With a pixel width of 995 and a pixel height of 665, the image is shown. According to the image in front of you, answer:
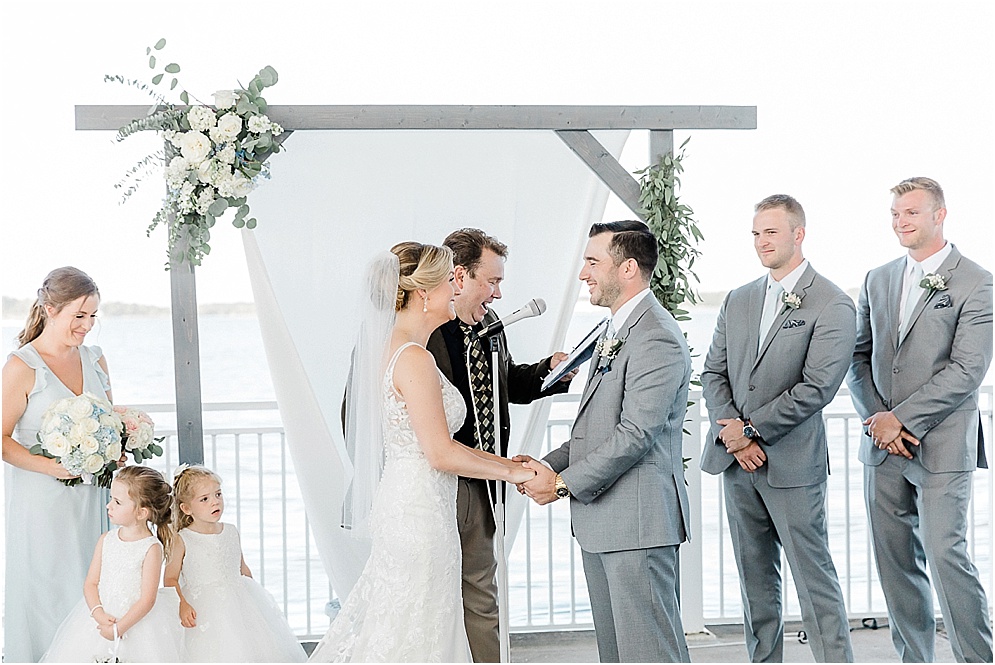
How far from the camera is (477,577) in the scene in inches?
130

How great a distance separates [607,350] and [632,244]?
352mm

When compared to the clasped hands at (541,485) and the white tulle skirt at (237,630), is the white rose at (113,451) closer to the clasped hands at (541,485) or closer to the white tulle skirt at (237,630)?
the white tulle skirt at (237,630)

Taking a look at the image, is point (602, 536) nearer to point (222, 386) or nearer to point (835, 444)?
point (835, 444)

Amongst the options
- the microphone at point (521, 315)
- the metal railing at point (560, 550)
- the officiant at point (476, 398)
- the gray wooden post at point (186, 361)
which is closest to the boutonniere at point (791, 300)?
the metal railing at point (560, 550)

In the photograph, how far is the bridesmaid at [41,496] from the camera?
3.32 m

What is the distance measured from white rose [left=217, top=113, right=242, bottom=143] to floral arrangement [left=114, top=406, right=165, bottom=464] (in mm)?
1046

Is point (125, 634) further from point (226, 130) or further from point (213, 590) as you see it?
point (226, 130)

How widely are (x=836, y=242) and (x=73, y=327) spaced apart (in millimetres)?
13190

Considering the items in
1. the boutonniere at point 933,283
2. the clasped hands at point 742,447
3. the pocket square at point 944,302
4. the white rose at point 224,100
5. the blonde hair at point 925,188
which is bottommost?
the clasped hands at point 742,447

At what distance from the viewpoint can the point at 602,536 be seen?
3088mm

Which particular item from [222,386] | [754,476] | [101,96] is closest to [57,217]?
[222,386]

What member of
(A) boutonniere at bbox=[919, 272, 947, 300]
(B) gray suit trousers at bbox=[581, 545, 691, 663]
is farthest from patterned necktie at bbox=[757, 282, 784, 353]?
(B) gray suit trousers at bbox=[581, 545, 691, 663]

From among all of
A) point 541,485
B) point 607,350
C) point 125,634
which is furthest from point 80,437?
point 607,350

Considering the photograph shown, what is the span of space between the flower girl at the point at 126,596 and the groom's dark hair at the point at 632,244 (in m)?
1.68
